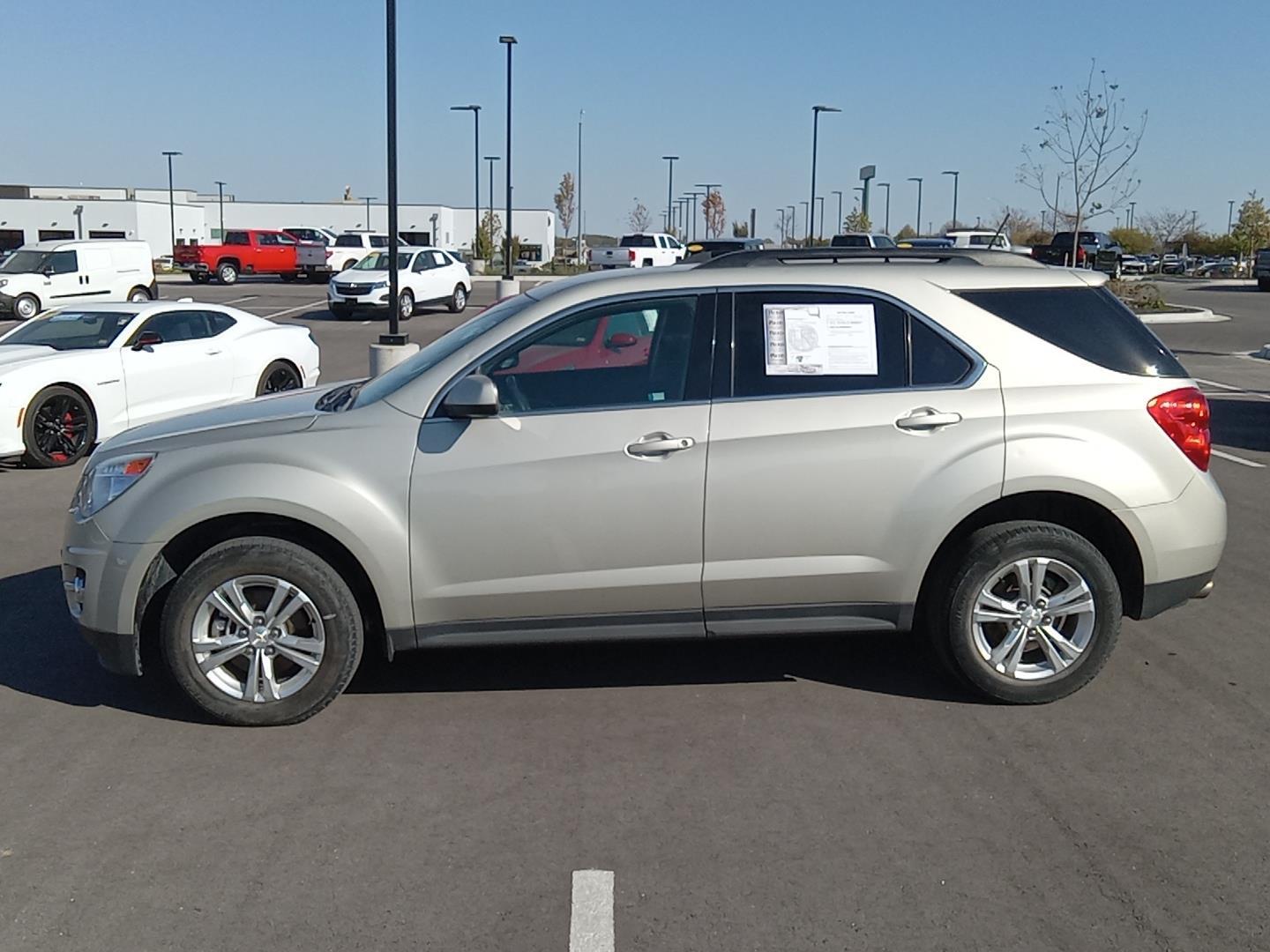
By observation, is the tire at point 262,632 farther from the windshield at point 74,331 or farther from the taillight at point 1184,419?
the windshield at point 74,331

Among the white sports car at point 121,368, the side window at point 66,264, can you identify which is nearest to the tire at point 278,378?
the white sports car at point 121,368

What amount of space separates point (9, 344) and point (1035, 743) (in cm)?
1019

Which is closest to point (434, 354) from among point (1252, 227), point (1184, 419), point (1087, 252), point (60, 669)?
point (60, 669)

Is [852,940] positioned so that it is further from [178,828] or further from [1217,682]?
[1217,682]

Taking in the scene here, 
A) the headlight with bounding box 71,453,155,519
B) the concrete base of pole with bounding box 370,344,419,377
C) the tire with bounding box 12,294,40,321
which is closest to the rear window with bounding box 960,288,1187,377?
the headlight with bounding box 71,453,155,519

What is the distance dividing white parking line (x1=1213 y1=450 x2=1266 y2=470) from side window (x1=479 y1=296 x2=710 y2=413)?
748 cm

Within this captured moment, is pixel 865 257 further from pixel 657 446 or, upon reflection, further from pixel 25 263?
pixel 25 263

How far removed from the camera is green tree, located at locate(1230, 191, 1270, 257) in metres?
73.9

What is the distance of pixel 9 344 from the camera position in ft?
38.2

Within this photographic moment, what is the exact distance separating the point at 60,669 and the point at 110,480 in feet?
3.76

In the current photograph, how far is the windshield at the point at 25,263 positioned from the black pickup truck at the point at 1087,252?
27845 mm

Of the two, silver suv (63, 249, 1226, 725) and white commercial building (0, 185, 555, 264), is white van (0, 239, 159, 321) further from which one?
white commercial building (0, 185, 555, 264)

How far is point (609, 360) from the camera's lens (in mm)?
5215

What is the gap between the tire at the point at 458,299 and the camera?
106ft
